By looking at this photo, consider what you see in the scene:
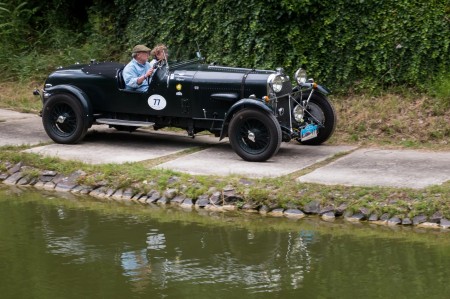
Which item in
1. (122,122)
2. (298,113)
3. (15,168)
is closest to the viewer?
(15,168)

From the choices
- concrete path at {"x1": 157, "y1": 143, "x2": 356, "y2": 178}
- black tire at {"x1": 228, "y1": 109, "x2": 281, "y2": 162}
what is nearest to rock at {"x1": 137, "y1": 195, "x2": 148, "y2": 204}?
concrete path at {"x1": 157, "y1": 143, "x2": 356, "y2": 178}

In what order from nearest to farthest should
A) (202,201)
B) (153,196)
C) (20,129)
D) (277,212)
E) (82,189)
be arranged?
(277,212), (202,201), (153,196), (82,189), (20,129)

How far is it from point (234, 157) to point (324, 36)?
3.23 metres

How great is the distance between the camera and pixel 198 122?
12820 mm

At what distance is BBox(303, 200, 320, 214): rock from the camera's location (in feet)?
34.1

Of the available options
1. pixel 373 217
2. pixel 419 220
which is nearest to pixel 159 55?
pixel 373 217

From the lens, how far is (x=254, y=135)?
39.8 feet

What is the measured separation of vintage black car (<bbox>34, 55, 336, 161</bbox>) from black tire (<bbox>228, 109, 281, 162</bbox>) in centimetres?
1

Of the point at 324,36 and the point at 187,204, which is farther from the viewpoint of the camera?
the point at 324,36

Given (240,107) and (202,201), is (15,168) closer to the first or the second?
(202,201)

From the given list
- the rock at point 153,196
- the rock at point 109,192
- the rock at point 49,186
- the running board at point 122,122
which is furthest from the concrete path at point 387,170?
the rock at point 49,186

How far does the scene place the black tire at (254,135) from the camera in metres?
11.9

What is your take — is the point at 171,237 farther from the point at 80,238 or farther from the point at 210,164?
the point at 210,164

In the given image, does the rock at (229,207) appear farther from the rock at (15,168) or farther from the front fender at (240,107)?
the rock at (15,168)
